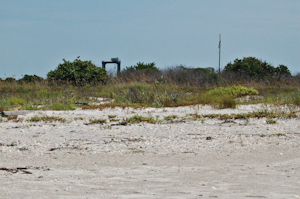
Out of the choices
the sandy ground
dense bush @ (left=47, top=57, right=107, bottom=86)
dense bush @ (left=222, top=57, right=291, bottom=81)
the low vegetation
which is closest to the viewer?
the sandy ground

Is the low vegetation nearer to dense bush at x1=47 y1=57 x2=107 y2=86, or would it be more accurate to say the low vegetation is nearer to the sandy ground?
dense bush at x1=47 y1=57 x2=107 y2=86

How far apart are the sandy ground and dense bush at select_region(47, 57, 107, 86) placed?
1556 centimetres

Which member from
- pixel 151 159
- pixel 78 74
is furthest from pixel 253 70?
pixel 151 159

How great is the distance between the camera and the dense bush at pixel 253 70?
97.4 ft

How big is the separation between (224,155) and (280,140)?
1.67 m

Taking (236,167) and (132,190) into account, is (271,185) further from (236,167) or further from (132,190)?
(132,190)

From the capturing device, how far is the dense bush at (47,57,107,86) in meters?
24.1

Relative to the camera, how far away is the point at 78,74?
949 inches

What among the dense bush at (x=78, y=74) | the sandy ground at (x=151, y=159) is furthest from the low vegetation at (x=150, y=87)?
the sandy ground at (x=151, y=159)

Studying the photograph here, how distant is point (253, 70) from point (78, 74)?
598 inches

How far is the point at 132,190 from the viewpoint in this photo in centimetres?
358

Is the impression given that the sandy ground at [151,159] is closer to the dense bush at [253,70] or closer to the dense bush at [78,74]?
the dense bush at [78,74]

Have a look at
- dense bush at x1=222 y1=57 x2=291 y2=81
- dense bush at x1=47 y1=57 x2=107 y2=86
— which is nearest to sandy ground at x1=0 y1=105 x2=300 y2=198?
dense bush at x1=47 y1=57 x2=107 y2=86

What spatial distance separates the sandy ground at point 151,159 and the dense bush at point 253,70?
2131cm
